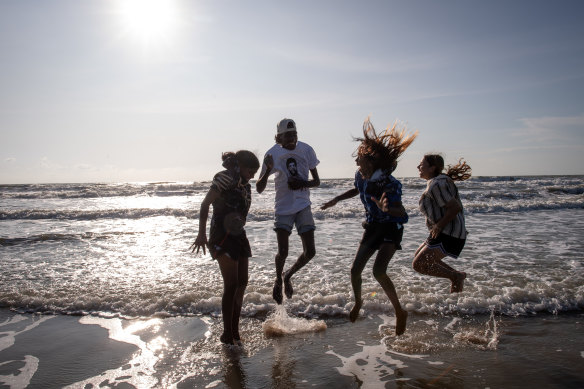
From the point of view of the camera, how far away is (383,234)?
4289mm

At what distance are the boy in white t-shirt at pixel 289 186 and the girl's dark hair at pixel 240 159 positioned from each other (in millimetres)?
926

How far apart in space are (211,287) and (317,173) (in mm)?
2693

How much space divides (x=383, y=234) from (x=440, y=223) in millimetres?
749

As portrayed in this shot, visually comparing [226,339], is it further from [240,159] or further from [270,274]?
[270,274]

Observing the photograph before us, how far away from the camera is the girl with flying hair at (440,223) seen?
4.51 m

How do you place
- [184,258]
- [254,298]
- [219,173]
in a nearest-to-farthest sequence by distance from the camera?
[219,173]
[254,298]
[184,258]

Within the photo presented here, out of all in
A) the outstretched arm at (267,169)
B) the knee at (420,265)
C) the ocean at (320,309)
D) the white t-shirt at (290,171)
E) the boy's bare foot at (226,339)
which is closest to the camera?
the ocean at (320,309)

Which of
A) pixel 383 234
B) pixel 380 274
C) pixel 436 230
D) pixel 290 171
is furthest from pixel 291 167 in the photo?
pixel 436 230

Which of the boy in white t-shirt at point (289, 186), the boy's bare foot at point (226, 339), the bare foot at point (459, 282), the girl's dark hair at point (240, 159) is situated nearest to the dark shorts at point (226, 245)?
the girl's dark hair at point (240, 159)

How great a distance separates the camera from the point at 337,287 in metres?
6.36

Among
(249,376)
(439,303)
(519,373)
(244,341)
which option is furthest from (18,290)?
(519,373)

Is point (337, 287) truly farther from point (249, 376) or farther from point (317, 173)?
point (249, 376)

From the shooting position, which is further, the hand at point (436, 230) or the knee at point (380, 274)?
the hand at point (436, 230)

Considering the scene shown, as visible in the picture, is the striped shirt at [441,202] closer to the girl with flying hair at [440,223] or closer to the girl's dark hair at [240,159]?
the girl with flying hair at [440,223]
